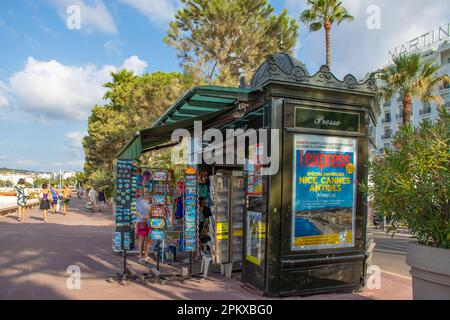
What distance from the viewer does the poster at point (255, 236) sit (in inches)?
215

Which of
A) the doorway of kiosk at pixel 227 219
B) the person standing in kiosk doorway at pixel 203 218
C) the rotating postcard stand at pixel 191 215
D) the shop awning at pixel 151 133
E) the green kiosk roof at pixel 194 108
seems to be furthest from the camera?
the person standing in kiosk doorway at pixel 203 218

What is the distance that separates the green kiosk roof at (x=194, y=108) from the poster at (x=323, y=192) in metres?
1.21

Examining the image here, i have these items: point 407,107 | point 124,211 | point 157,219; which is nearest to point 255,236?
point 157,219

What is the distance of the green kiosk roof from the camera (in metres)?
5.43

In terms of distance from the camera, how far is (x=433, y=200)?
3.17 meters

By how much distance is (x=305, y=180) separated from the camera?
550 centimetres

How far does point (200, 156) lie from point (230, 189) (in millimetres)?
2731

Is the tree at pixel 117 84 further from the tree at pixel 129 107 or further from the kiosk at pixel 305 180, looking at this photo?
the kiosk at pixel 305 180

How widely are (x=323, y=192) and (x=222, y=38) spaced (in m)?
16.0

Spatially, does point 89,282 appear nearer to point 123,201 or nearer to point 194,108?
point 123,201

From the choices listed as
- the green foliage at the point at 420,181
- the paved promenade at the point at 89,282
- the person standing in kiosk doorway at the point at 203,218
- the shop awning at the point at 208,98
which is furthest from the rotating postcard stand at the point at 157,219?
the green foliage at the point at 420,181

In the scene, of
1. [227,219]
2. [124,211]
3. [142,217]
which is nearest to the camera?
[227,219]

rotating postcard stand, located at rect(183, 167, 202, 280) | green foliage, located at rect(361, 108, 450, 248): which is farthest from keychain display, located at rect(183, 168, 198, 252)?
green foliage, located at rect(361, 108, 450, 248)

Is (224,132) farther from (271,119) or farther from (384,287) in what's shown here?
(384,287)
